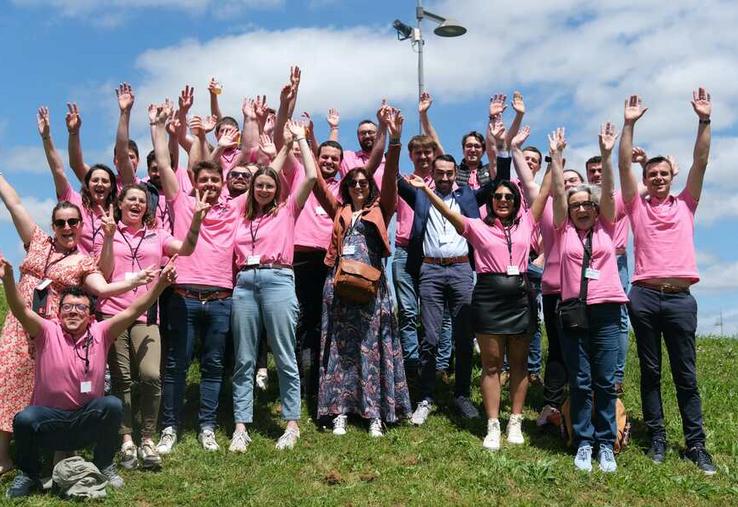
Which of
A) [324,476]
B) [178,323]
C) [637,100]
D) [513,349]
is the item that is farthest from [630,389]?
[178,323]

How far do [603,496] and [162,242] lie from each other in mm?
4644

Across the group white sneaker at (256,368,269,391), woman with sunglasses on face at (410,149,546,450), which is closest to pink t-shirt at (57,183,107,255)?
white sneaker at (256,368,269,391)

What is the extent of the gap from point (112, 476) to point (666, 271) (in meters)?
5.36

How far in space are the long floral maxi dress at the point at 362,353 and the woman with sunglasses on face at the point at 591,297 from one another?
181cm

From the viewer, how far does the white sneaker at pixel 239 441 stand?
7156mm

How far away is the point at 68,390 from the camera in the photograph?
6191mm

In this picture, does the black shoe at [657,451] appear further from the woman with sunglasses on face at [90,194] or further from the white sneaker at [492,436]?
the woman with sunglasses on face at [90,194]

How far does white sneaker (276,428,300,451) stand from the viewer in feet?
23.8

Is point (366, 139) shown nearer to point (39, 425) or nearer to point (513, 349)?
point (513, 349)

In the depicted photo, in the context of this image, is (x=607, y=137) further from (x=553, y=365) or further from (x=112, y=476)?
(x=112, y=476)

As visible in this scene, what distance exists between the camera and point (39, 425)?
6004 millimetres

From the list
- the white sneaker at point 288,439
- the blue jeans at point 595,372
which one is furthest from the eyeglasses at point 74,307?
A: the blue jeans at point 595,372

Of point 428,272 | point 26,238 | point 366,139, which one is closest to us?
point 26,238

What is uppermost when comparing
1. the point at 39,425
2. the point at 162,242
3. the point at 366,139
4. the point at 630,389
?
the point at 366,139
